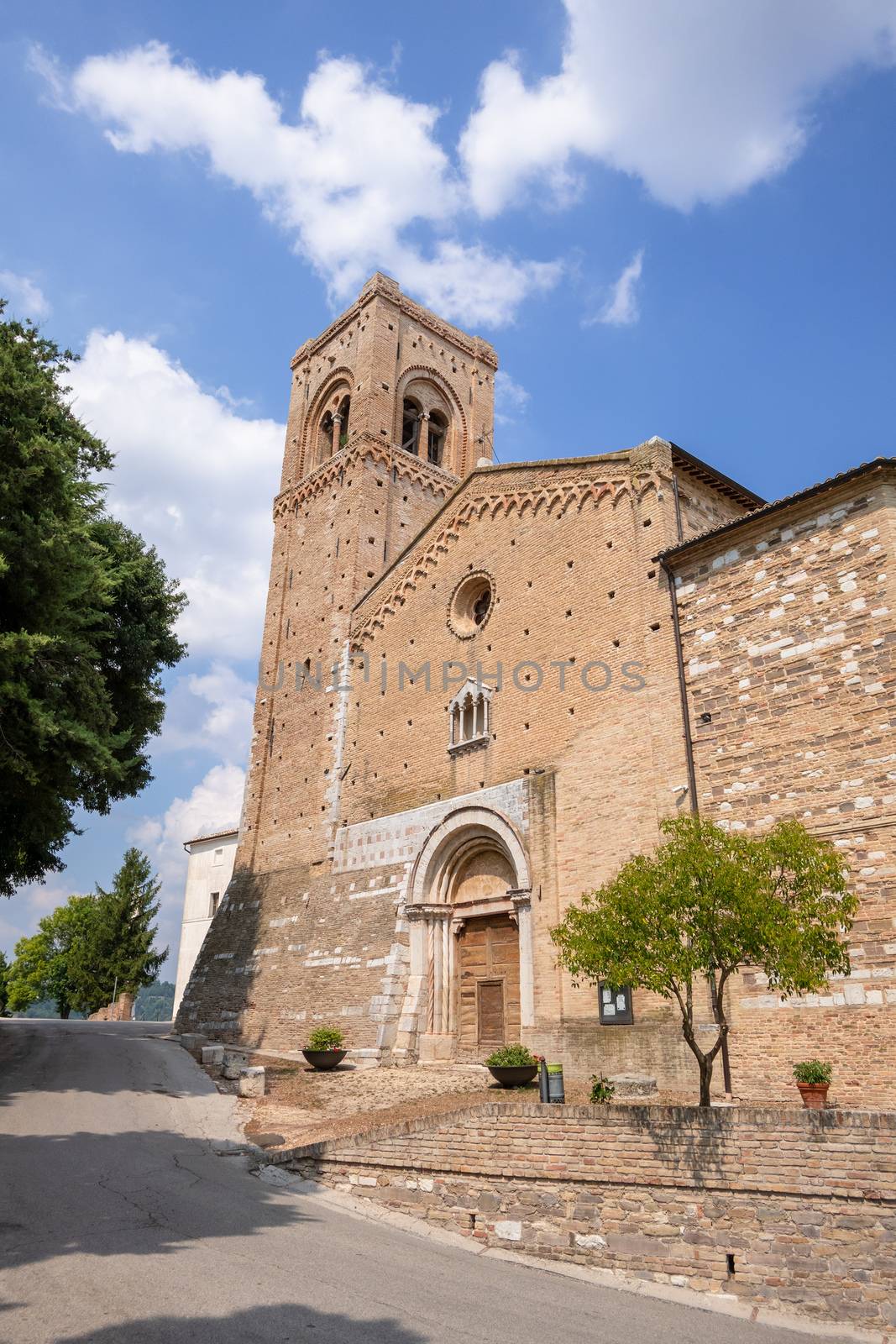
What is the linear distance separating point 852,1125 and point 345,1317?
4.67m

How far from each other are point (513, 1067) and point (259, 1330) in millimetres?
8008

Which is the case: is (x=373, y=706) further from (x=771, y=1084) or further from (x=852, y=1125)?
(x=852, y=1125)

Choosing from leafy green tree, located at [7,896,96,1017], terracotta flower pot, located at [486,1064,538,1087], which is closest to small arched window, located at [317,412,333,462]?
terracotta flower pot, located at [486,1064,538,1087]

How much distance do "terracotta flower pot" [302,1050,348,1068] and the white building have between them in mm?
20618

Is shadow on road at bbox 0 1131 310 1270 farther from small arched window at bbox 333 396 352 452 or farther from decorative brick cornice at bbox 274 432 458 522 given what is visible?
small arched window at bbox 333 396 352 452

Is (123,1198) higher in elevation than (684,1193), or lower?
lower

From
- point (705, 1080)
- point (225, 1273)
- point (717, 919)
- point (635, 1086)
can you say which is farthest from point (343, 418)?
point (225, 1273)

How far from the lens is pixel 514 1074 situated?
43.6 feet

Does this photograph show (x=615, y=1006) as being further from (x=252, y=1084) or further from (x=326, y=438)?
(x=326, y=438)

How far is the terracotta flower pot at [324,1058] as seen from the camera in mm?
16766

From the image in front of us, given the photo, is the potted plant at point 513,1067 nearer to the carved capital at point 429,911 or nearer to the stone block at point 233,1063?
the carved capital at point 429,911

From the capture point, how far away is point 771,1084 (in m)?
12.0

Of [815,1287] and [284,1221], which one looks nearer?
[815,1287]

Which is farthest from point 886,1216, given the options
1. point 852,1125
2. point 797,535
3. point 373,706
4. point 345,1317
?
point 373,706
